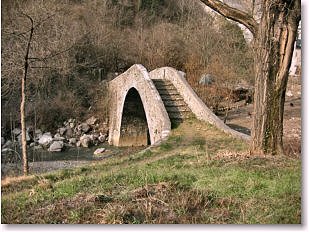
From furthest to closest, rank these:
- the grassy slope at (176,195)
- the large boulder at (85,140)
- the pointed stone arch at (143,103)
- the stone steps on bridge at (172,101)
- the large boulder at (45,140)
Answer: the large boulder at (85,140) → the large boulder at (45,140) → the stone steps on bridge at (172,101) → the pointed stone arch at (143,103) → the grassy slope at (176,195)

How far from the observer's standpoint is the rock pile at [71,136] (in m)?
14.4

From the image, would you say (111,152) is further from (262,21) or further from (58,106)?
(262,21)

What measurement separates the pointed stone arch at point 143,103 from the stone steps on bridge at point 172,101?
249mm

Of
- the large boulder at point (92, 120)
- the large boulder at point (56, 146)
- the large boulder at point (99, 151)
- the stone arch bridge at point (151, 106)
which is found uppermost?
the stone arch bridge at point (151, 106)

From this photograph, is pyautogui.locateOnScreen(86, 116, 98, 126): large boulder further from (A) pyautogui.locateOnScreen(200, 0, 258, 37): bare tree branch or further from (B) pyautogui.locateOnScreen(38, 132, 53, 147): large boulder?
(A) pyautogui.locateOnScreen(200, 0, 258, 37): bare tree branch

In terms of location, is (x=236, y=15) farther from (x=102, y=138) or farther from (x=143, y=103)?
(x=102, y=138)

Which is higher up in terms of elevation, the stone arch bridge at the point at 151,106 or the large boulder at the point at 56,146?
the stone arch bridge at the point at 151,106

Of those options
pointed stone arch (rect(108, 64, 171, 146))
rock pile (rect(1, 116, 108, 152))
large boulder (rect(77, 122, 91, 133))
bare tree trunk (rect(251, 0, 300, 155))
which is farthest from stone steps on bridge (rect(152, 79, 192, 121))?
large boulder (rect(77, 122, 91, 133))

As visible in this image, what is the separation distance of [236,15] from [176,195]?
2.38 m

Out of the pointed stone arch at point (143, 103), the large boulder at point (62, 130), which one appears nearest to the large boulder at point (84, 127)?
the large boulder at point (62, 130)

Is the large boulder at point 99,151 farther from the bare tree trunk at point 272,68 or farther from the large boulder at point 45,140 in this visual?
the bare tree trunk at point 272,68

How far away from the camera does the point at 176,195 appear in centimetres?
353

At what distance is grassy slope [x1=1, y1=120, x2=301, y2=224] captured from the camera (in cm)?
318

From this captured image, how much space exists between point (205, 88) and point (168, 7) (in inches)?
143
